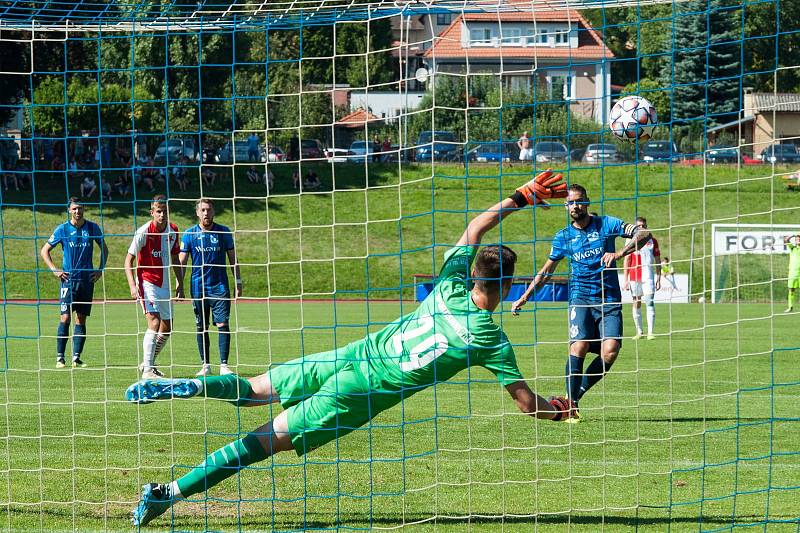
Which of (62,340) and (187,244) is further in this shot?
(62,340)

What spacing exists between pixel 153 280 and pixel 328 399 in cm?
678

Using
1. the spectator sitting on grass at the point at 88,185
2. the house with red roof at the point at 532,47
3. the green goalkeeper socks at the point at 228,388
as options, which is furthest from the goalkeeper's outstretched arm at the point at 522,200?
the spectator sitting on grass at the point at 88,185

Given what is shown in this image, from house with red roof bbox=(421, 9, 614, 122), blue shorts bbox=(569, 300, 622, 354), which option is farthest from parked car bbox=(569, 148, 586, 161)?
blue shorts bbox=(569, 300, 622, 354)

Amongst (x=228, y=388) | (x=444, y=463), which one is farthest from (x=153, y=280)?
(x=228, y=388)

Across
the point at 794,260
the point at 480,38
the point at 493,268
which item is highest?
the point at 480,38

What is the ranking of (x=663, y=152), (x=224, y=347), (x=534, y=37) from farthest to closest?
(x=224, y=347) < (x=663, y=152) < (x=534, y=37)

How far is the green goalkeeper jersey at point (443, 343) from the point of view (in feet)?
18.0

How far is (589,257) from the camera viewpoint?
30.3 feet

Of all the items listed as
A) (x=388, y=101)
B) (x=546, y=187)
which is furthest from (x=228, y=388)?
(x=388, y=101)

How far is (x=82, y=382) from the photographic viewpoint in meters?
11.1

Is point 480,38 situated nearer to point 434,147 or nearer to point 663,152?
point 663,152

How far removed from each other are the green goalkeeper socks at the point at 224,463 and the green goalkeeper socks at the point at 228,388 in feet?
0.82

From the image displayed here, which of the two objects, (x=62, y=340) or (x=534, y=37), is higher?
(x=534, y=37)

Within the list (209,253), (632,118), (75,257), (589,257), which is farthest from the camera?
(75,257)
